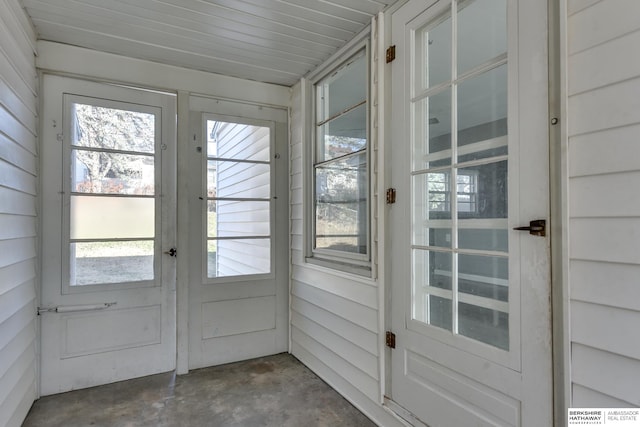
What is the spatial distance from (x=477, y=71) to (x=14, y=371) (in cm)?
294

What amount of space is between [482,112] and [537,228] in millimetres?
585

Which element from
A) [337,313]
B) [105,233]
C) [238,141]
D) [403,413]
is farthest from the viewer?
[238,141]

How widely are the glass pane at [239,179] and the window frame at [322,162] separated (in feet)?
1.47

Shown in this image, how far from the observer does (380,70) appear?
7.20 feet

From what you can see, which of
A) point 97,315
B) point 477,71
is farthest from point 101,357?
point 477,71

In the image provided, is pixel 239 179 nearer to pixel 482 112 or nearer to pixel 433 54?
pixel 433 54

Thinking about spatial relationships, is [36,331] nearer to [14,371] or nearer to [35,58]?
[14,371]

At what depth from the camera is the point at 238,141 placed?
3219 mm

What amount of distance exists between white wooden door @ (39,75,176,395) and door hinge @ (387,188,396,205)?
6.01ft

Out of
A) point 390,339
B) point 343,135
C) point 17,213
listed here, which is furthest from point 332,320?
point 17,213

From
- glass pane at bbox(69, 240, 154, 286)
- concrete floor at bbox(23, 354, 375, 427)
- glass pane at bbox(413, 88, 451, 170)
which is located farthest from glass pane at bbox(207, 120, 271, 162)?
concrete floor at bbox(23, 354, 375, 427)

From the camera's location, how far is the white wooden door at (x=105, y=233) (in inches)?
102

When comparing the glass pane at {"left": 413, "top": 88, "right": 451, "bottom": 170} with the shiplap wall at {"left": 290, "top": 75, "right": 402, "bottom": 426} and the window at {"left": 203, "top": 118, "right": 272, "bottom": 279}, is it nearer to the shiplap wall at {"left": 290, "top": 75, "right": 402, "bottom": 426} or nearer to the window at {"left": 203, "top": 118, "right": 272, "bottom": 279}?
the shiplap wall at {"left": 290, "top": 75, "right": 402, "bottom": 426}

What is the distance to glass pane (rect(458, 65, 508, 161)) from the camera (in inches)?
60.7
